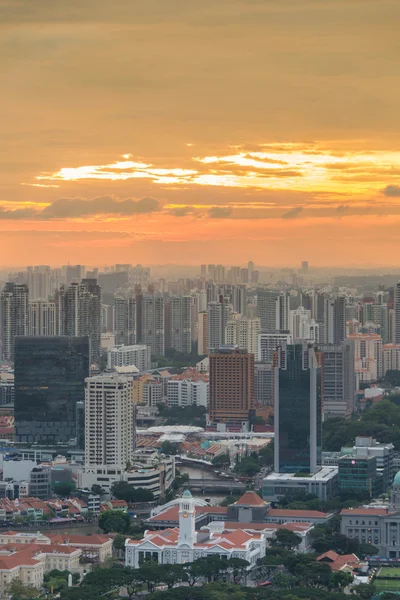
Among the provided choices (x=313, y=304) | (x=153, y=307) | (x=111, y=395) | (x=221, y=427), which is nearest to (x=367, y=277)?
(x=313, y=304)

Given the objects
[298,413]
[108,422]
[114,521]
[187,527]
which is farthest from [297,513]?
[108,422]

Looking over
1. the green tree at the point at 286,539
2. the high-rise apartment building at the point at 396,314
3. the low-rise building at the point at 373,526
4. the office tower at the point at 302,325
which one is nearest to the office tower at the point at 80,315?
the office tower at the point at 302,325

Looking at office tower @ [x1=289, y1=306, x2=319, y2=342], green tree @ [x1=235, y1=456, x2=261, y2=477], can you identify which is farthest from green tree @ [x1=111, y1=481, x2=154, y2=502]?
office tower @ [x1=289, y1=306, x2=319, y2=342]

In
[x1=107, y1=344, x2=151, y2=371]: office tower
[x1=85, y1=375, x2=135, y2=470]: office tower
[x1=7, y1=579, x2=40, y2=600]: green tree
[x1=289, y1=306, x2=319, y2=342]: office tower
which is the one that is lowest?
[x1=7, y1=579, x2=40, y2=600]: green tree

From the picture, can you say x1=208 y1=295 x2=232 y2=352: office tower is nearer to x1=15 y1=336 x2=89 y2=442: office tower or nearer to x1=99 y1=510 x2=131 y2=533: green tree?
x1=15 y1=336 x2=89 y2=442: office tower

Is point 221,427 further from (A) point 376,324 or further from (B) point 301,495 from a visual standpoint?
(A) point 376,324

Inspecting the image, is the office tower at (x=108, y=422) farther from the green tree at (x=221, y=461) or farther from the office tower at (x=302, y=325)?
the office tower at (x=302, y=325)
